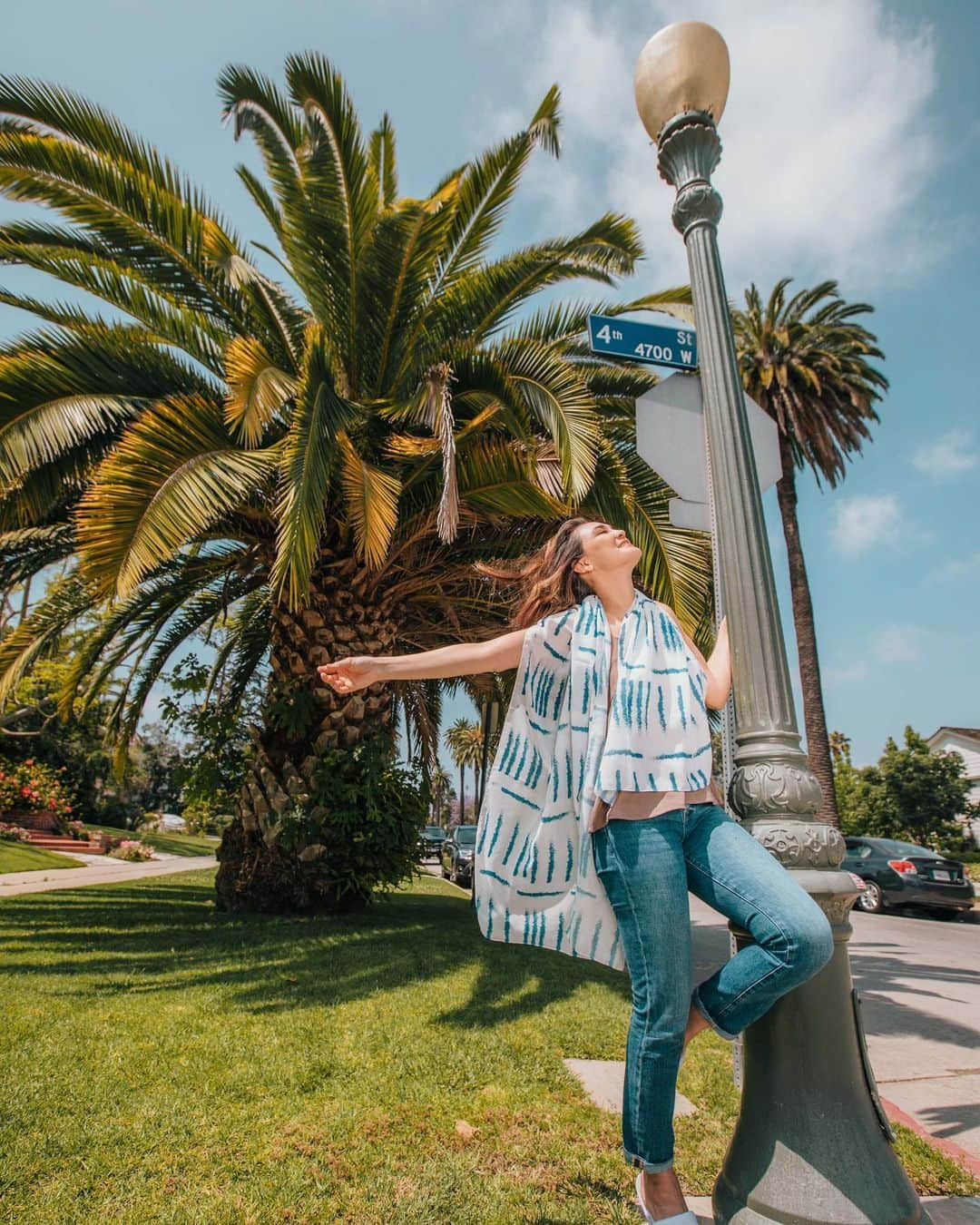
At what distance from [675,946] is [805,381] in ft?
66.2

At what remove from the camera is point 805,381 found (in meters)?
19.4

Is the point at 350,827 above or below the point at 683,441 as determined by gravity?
below

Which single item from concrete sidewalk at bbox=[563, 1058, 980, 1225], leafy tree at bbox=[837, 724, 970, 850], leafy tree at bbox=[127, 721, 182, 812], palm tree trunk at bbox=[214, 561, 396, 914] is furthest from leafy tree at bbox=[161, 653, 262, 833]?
leafy tree at bbox=[127, 721, 182, 812]

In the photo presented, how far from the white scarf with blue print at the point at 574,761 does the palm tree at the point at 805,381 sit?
17.7m

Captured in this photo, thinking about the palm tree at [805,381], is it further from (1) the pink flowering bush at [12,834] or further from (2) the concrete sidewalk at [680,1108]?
(1) the pink flowering bush at [12,834]

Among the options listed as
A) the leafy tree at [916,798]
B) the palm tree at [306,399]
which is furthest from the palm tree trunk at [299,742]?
the leafy tree at [916,798]

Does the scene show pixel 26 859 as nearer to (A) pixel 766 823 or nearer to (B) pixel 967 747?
(A) pixel 766 823

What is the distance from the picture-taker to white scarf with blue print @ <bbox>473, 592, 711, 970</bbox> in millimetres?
2098

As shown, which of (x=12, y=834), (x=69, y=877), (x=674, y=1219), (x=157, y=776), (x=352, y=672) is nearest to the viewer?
(x=674, y=1219)

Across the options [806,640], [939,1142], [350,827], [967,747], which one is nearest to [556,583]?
[939,1142]

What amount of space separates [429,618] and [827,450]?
46.2 ft

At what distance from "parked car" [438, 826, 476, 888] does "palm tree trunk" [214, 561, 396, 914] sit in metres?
10.8

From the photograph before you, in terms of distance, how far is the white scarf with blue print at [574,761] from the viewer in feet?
6.88

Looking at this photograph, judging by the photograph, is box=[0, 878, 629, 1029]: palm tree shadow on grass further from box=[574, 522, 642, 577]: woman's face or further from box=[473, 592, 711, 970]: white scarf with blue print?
box=[574, 522, 642, 577]: woman's face
